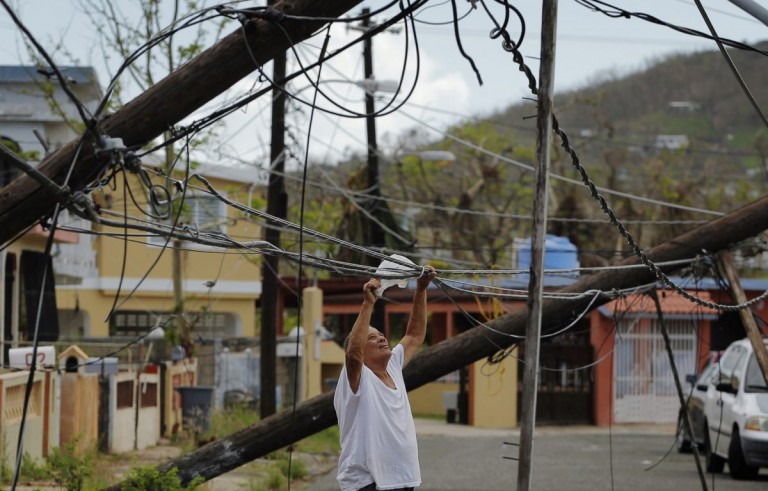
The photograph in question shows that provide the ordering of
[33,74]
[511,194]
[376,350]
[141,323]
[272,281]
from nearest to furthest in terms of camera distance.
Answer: [376,350] < [272,281] < [33,74] < [141,323] < [511,194]

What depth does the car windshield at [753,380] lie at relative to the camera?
681 inches

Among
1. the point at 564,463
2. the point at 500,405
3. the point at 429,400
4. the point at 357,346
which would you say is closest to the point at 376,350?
the point at 357,346

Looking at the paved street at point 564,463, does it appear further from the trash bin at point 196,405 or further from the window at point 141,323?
the window at point 141,323

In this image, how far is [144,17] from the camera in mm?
22750

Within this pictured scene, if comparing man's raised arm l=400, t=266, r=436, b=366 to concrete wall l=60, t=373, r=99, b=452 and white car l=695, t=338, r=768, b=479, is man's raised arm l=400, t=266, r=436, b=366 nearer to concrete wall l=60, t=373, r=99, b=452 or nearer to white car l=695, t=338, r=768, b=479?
white car l=695, t=338, r=768, b=479

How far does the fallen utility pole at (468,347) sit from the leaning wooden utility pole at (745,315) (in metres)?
0.37

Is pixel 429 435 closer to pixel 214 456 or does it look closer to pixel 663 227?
pixel 214 456

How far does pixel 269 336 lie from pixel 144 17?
660cm

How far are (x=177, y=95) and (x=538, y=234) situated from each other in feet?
7.59

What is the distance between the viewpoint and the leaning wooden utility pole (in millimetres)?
12141

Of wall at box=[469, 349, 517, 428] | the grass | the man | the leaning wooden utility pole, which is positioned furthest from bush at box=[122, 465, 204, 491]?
wall at box=[469, 349, 517, 428]

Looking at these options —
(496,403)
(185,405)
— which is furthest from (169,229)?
(496,403)

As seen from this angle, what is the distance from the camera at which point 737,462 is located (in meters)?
17.0

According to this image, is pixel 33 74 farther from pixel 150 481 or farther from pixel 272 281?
pixel 150 481
